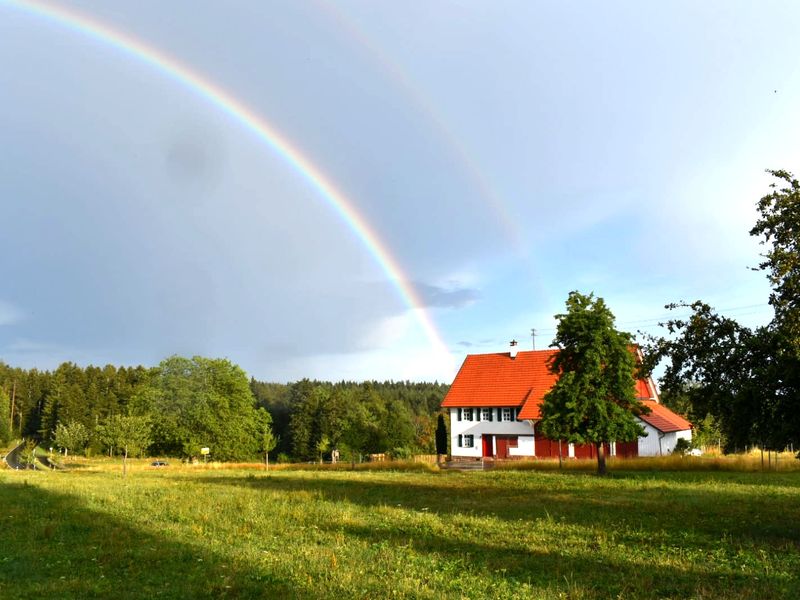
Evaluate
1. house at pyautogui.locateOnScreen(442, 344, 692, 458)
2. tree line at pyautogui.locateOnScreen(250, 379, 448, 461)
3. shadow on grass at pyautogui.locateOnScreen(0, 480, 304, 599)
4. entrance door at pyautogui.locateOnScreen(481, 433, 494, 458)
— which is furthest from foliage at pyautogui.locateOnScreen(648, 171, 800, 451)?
tree line at pyautogui.locateOnScreen(250, 379, 448, 461)

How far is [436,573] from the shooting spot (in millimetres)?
10180

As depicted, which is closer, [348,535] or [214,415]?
[348,535]

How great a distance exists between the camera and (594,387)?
34375mm

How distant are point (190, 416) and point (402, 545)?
81347 mm

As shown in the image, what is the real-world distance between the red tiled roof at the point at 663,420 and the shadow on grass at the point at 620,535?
29107mm

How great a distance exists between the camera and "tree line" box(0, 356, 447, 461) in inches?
2808

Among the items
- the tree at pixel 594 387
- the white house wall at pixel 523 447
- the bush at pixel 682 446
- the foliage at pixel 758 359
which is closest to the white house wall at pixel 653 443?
the bush at pixel 682 446

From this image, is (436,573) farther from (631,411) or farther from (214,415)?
(214,415)

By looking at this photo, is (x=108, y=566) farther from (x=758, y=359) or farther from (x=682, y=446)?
(x=682, y=446)

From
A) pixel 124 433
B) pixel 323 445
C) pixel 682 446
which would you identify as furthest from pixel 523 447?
pixel 323 445

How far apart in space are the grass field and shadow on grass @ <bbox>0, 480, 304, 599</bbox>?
0.14 ft

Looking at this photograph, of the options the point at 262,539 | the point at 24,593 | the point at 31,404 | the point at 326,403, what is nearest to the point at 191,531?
the point at 262,539

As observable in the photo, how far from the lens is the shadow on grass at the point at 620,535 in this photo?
988cm

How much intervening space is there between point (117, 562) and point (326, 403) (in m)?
107
